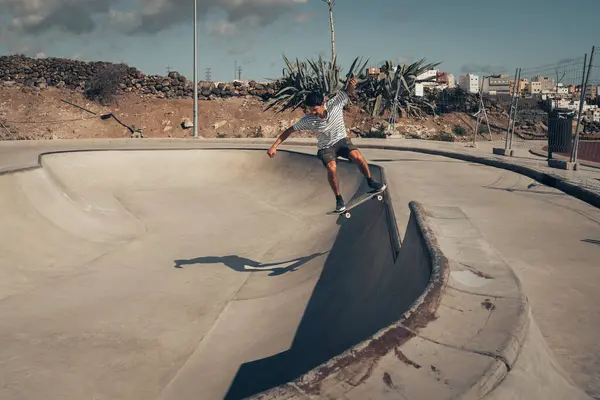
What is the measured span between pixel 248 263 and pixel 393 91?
921 inches

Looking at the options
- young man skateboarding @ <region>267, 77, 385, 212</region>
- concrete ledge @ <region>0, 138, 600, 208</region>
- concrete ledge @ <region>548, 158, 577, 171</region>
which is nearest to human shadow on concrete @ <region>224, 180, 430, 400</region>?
young man skateboarding @ <region>267, 77, 385, 212</region>

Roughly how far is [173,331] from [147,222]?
5.75 metres

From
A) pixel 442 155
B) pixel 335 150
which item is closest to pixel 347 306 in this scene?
pixel 335 150

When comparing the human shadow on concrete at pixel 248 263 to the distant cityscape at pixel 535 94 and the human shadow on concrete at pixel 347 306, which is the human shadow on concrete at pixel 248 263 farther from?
the distant cityscape at pixel 535 94

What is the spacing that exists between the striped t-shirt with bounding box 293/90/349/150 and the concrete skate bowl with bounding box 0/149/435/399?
1.19m

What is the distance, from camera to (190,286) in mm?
7711

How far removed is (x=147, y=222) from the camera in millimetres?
11531

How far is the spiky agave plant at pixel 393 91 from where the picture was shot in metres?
28.8

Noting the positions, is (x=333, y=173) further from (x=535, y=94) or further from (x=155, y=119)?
(x=535, y=94)

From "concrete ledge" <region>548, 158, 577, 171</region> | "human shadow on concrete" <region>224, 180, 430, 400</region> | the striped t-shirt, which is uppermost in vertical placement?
the striped t-shirt

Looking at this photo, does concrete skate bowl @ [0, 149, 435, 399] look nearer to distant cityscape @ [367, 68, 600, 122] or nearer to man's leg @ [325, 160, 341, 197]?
man's leg @ [325, 160, 341, 197]

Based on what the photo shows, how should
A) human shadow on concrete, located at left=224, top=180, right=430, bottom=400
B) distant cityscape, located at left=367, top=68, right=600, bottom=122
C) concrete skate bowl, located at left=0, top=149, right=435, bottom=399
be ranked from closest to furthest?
human shadow on concrete, located at left=224, top=180, right=430, bottom=400, concrete skate bowl, located at left=0, top=149, right=435, bottom=399, distant cityscape, located at left=367, top=68, right=600, bottom=122

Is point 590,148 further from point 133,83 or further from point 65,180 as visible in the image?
point 133,83

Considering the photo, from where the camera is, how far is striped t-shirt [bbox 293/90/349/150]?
673 centimetres
